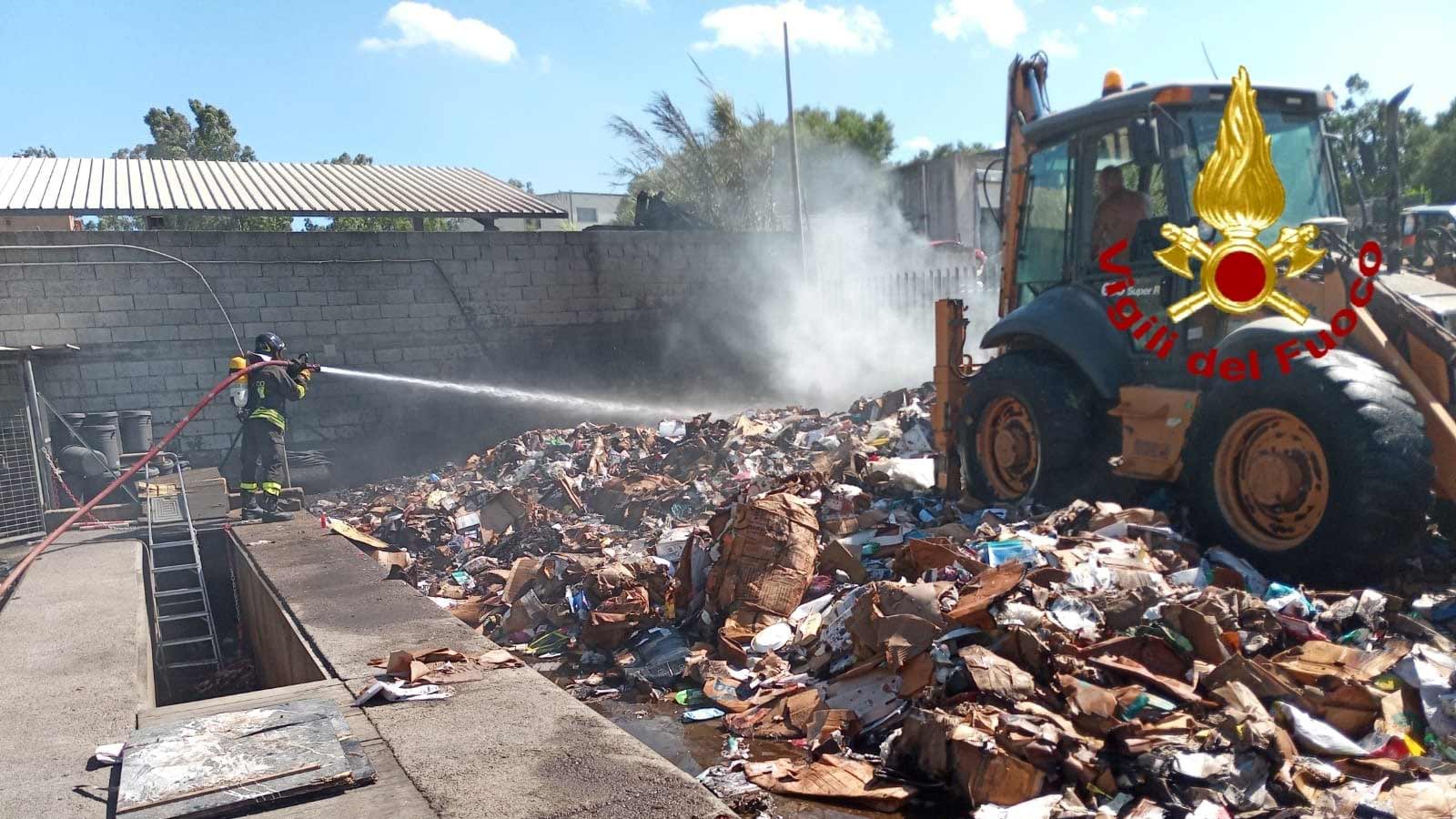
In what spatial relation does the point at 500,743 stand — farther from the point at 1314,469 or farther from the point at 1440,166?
the point at 1440,166

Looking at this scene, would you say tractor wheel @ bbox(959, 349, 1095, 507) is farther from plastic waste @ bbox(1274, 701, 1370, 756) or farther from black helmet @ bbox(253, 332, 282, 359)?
black helmet @ bbox(253, 332, 282, 359)

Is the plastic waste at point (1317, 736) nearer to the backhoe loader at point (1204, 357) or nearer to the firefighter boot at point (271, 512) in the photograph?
the backhoe loader at point (1204, 357)

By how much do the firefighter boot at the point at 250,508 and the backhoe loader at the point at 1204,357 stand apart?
577 centimetres

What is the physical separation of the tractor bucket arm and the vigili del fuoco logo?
1.66 m

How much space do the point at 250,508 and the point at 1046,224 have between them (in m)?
6.84

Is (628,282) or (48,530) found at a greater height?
(628,282)

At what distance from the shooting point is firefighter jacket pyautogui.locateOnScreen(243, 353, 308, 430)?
8.13 m

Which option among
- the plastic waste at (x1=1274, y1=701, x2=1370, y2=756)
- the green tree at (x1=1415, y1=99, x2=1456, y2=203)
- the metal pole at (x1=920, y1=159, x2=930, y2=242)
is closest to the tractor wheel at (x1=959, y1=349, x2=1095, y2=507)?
the plastic waste at (x1=1274, y1=701, x2=1370, y2=756)

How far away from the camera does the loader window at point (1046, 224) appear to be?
6.02 m

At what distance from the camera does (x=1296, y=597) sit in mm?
3961

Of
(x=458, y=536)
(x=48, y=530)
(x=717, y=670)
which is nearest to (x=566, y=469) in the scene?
(x=458, y=536)

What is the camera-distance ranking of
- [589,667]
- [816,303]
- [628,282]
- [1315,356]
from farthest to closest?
[816,303] < [628,282] < [589,667] < [1315,356]

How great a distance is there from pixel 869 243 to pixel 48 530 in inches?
556

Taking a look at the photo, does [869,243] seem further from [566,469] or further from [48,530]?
[48,530]
